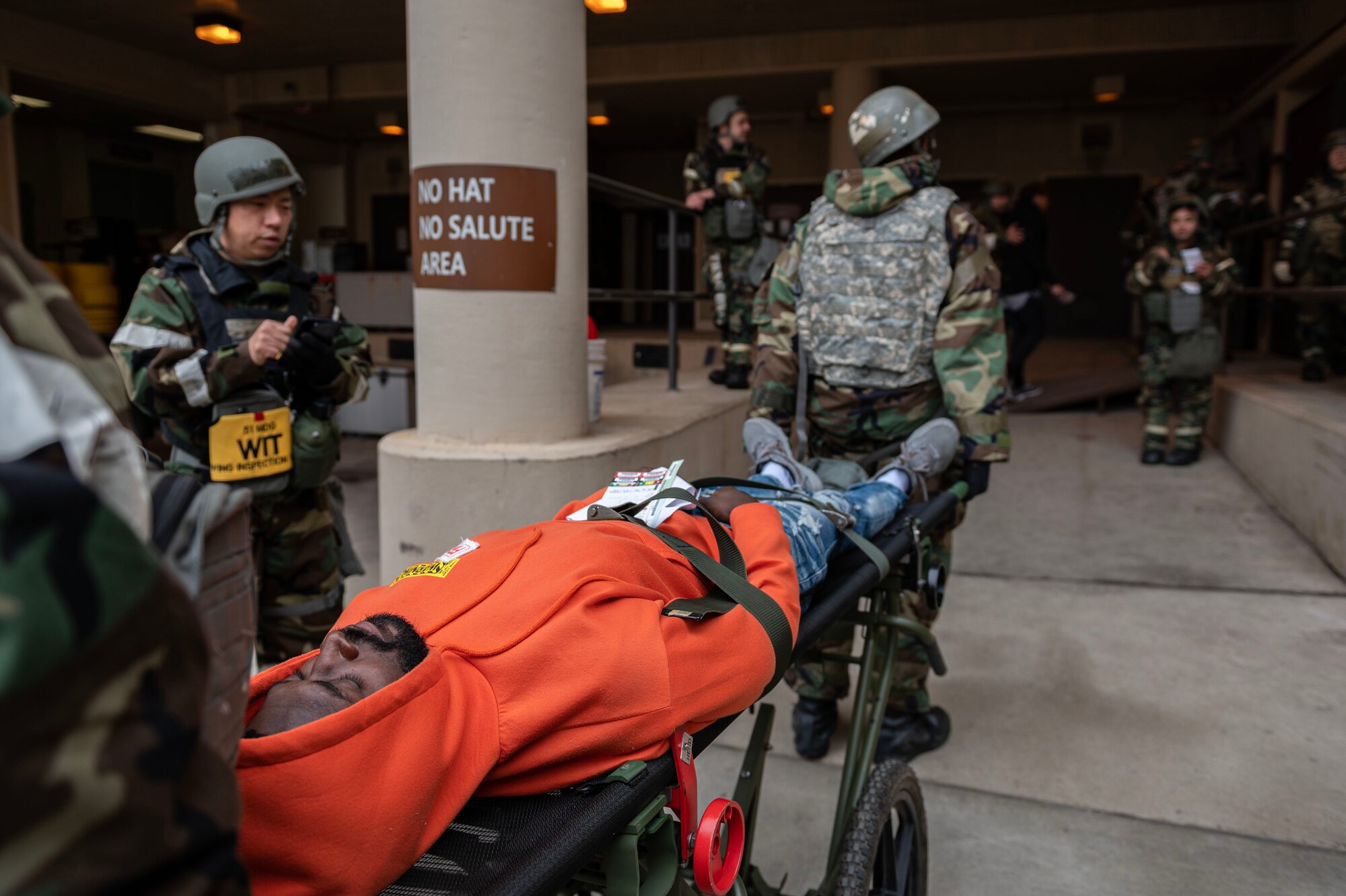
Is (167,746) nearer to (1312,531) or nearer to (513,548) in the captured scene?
(513,548)

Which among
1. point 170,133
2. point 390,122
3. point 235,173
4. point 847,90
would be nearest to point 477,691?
point 235,173

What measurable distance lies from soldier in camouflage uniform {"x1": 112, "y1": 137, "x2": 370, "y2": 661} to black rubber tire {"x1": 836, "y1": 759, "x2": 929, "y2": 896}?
1.64 meters

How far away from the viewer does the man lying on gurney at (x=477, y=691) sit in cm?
89

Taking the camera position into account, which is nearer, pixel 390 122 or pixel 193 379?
pixel 193 379

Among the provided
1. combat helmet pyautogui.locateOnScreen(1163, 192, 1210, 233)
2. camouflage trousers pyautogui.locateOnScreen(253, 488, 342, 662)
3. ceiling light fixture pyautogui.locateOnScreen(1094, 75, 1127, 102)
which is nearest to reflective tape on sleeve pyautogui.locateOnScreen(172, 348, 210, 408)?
camouflage trousers pyautogui.locateOnScreen(253, 488, 342, 662)

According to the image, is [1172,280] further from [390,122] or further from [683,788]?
[390,122]

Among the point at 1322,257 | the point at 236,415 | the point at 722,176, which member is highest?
the point at 722,176

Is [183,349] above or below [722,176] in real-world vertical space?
below

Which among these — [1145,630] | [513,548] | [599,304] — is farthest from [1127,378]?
[599,304]

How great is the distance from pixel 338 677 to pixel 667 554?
0.60 meters

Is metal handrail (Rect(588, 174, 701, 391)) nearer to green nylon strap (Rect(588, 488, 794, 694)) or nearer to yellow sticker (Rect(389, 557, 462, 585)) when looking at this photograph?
green nylon strap (Rect(588, 488, 794, 694))

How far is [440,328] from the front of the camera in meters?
3.21

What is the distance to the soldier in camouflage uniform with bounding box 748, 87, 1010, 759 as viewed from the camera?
2.71 metres

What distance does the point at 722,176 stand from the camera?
6059 millimetres
